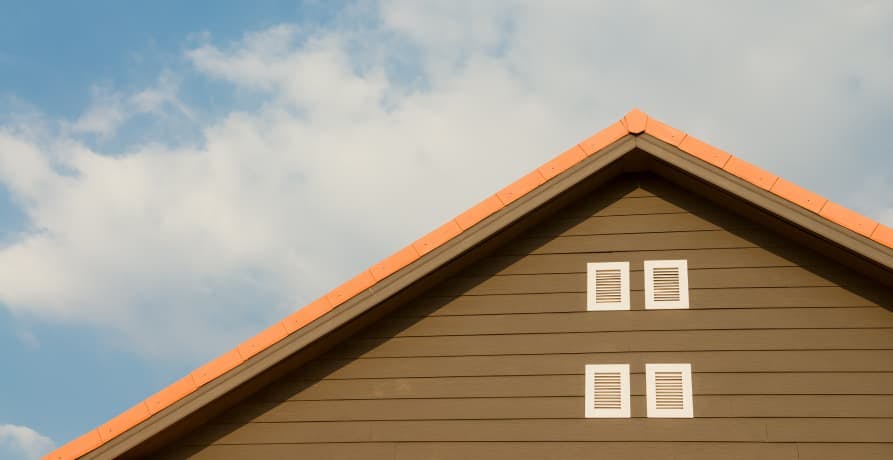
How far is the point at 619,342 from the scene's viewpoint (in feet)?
26.8

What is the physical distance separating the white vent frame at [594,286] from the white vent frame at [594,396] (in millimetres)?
565

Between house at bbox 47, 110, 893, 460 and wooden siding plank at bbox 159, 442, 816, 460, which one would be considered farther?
house at bbox 47, 110, 893, 460

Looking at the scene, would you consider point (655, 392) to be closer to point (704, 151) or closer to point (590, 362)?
point (590, 362)

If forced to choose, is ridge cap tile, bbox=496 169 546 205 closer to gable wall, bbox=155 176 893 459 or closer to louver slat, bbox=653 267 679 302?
gable wall, bbox=155 176 893 459

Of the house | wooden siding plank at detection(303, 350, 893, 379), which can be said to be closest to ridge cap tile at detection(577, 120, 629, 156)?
the house

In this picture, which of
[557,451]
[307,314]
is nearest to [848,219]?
[557,451]

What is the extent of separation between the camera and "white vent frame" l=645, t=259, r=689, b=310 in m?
8.24

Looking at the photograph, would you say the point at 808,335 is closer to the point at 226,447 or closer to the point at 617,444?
the point at 617,444

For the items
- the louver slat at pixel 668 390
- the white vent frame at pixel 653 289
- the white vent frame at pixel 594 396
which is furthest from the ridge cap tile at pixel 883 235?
the white vent frame at pixel 594 396

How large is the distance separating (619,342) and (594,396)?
550mm

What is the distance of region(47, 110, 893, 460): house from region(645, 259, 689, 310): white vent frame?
0.04ft

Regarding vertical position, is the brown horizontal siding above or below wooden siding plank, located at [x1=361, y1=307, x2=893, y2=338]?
below

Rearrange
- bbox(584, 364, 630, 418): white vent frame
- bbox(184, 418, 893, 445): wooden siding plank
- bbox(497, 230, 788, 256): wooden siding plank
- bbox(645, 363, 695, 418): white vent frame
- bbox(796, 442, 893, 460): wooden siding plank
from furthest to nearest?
1. bbox(497, 230, 788, 256): wooden siding plank
2. bbox(584, 364, 630, 418): white vent frame
3. bbox(645, 363, 695, 418): white vent frame
4. bbox(184, 418, 893, 445): wooden siding plank
5. bbox(796, 442, 893, 460): wooden siding plank

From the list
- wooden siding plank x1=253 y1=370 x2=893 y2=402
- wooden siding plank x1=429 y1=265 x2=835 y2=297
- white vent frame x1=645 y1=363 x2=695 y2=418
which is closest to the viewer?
wooden siding plank x1=253 y1=370 x2=893 y2=402
